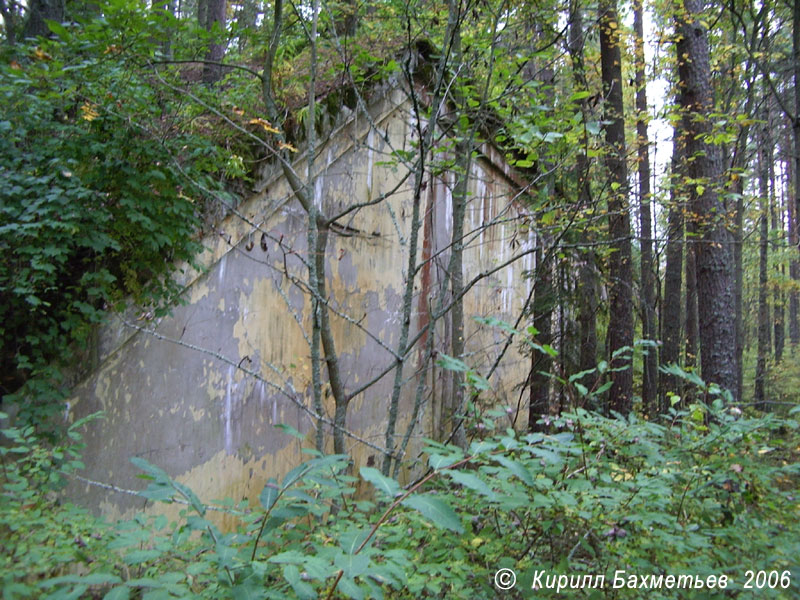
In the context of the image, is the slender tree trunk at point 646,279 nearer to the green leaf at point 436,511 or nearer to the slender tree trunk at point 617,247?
the slender tree trunk at point 617,247

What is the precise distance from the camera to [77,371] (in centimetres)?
348

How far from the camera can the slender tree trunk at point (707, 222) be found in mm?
6055

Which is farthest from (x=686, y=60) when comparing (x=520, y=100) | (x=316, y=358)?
(x=316, y=358)

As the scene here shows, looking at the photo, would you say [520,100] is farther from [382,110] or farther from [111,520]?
[111,520]

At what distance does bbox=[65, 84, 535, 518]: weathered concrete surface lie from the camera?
3.62 meters

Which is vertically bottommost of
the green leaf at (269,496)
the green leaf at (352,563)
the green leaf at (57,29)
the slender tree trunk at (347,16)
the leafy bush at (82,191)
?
the green leaf at (352,563)

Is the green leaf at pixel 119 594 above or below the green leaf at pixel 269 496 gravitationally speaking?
below

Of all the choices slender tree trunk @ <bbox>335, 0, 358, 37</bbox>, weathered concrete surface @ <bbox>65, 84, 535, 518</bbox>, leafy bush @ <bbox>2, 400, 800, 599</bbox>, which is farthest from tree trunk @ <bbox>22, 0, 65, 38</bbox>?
leafy bush @ <bbox>2, 400, 800, 599</bbox>

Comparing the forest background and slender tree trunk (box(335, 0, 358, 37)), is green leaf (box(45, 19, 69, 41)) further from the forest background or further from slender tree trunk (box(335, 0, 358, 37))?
slender tree trunk (box(335, 0, 358, 37))

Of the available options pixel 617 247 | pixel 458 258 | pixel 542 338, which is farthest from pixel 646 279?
pixel 458 258

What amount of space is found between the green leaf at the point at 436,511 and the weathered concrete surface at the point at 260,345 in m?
1.53

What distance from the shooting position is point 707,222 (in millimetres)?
6043

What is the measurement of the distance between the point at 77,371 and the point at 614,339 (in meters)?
7.05

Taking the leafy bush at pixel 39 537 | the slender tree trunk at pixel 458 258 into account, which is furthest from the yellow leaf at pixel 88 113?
the slender tree trunk at pixel 458 258
